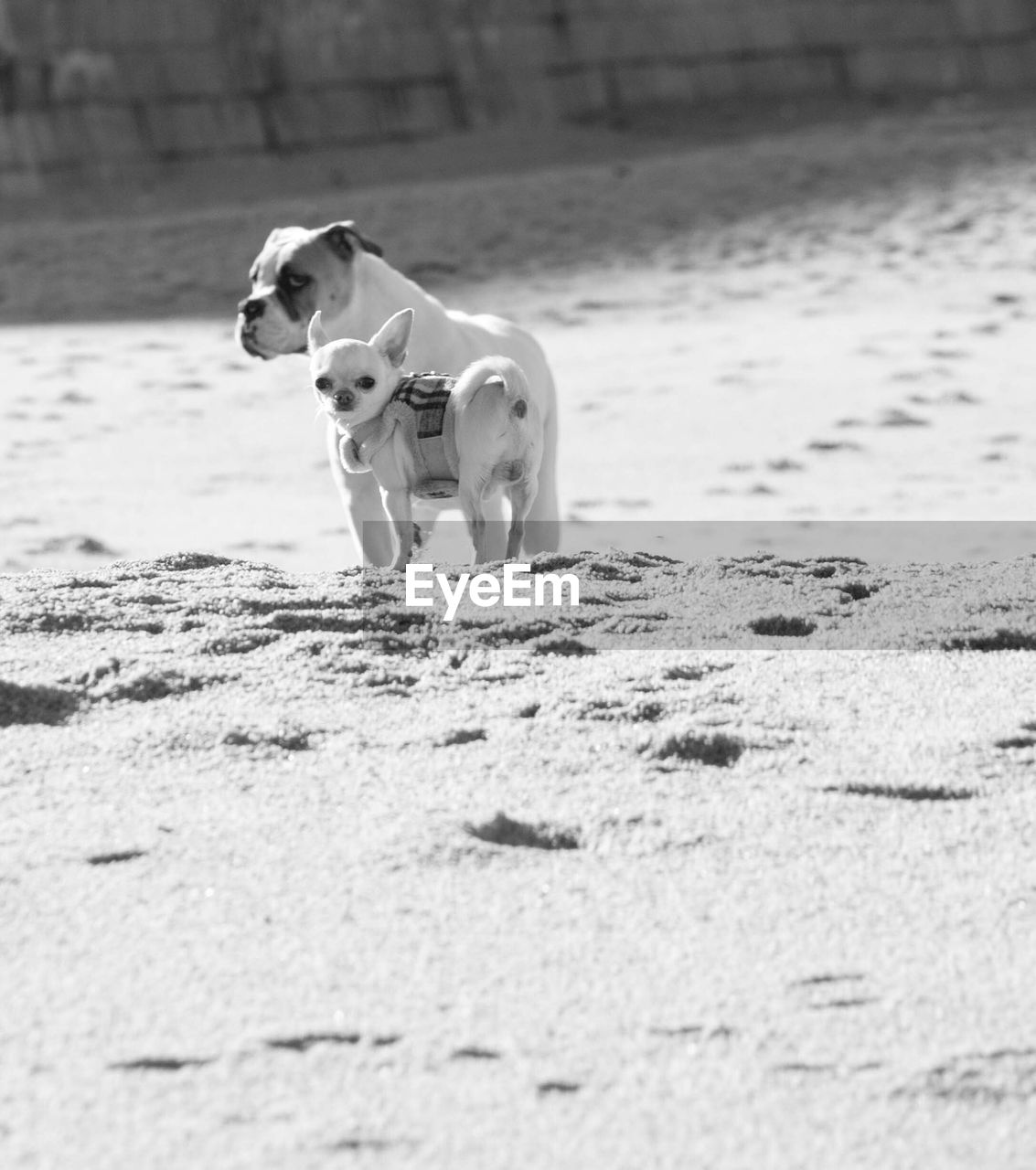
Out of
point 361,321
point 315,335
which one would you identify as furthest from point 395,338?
point 361,321

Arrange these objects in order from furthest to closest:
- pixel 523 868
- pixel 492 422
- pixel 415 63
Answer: pixel 415 63
pixel 492 422
pixel 523 868

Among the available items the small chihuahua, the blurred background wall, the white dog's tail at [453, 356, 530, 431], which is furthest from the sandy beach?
the blurred background wall

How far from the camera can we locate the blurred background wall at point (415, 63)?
15.7 m

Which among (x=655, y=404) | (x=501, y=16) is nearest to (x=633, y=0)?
(x=501, y=16)

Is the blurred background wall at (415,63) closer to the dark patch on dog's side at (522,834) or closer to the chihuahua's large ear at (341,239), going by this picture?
the chihuahua's large ear at (341,239)

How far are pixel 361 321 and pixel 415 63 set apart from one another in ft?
41.7

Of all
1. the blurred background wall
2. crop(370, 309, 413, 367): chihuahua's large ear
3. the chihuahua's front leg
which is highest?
the blurred background wall

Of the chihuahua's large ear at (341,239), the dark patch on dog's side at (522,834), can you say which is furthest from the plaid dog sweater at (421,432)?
the chihuahua's large ear at (341,239)

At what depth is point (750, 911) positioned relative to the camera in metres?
2.39

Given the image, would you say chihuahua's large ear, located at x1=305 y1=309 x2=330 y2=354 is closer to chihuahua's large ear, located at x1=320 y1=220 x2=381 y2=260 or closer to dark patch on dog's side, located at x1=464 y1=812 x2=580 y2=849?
chihuahua's large ear, located at x1=320 y1=220 x2=381 y2=260

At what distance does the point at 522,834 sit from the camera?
261 centimetres

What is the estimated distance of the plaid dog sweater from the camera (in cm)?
343
